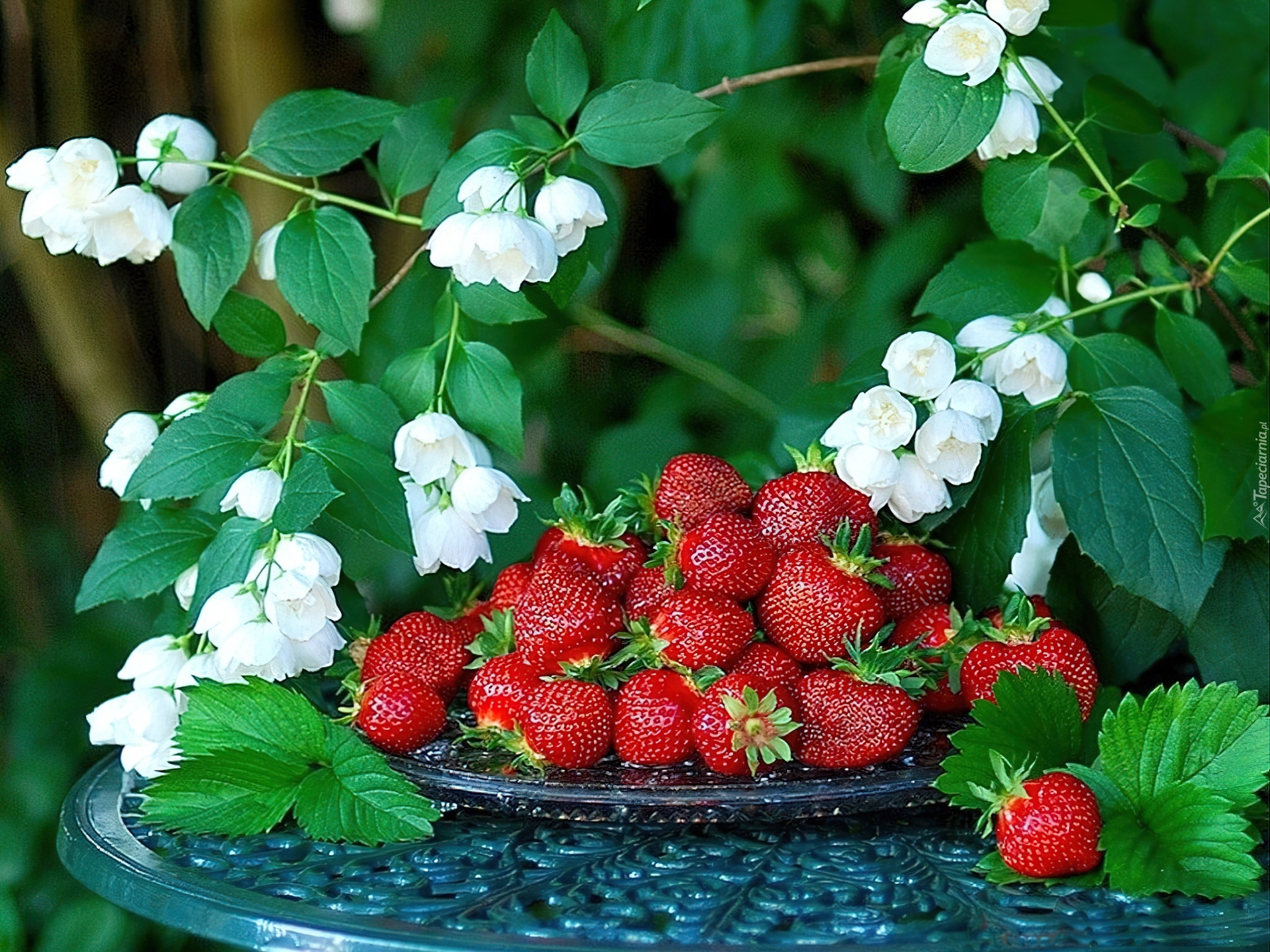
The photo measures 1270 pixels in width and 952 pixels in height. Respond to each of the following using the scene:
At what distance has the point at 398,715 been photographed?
0.84 m

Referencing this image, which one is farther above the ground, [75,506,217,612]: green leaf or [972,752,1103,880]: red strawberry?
[75,506,217,612]: green leaf

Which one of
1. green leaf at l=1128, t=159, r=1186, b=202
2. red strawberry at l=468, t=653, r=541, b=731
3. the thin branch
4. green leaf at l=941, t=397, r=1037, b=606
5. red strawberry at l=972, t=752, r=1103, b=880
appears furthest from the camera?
the thin branch

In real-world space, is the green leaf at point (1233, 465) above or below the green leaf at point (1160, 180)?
below

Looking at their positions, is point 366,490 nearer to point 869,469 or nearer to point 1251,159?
point 869,469

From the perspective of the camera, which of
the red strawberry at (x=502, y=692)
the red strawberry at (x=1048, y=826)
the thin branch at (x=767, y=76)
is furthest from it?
the thin branch at (x=767, y=76)

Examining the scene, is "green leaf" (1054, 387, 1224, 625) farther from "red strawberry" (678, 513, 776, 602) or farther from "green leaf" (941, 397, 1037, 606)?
"red strawberry" (678, 513, 776, 602)

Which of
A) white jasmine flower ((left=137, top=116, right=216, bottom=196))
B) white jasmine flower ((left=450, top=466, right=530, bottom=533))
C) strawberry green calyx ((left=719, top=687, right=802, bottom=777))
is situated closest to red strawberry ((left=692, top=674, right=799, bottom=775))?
strawberry green calyx ((left=719, top=687, right=802, bottom=777))

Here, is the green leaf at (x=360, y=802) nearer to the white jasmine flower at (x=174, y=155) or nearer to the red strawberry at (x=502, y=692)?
the red strawberry at (x=502, y=692)

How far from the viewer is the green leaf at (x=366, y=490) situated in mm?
900

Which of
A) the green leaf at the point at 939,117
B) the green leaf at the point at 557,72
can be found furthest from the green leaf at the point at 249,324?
the green leaf at the point at 939,117

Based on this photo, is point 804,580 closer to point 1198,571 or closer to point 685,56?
point 1198,571

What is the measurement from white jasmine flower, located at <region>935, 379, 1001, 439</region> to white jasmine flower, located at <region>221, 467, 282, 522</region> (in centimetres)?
43

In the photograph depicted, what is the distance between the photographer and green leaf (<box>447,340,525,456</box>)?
0.99 metres

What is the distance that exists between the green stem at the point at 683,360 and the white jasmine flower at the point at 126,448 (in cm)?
74
